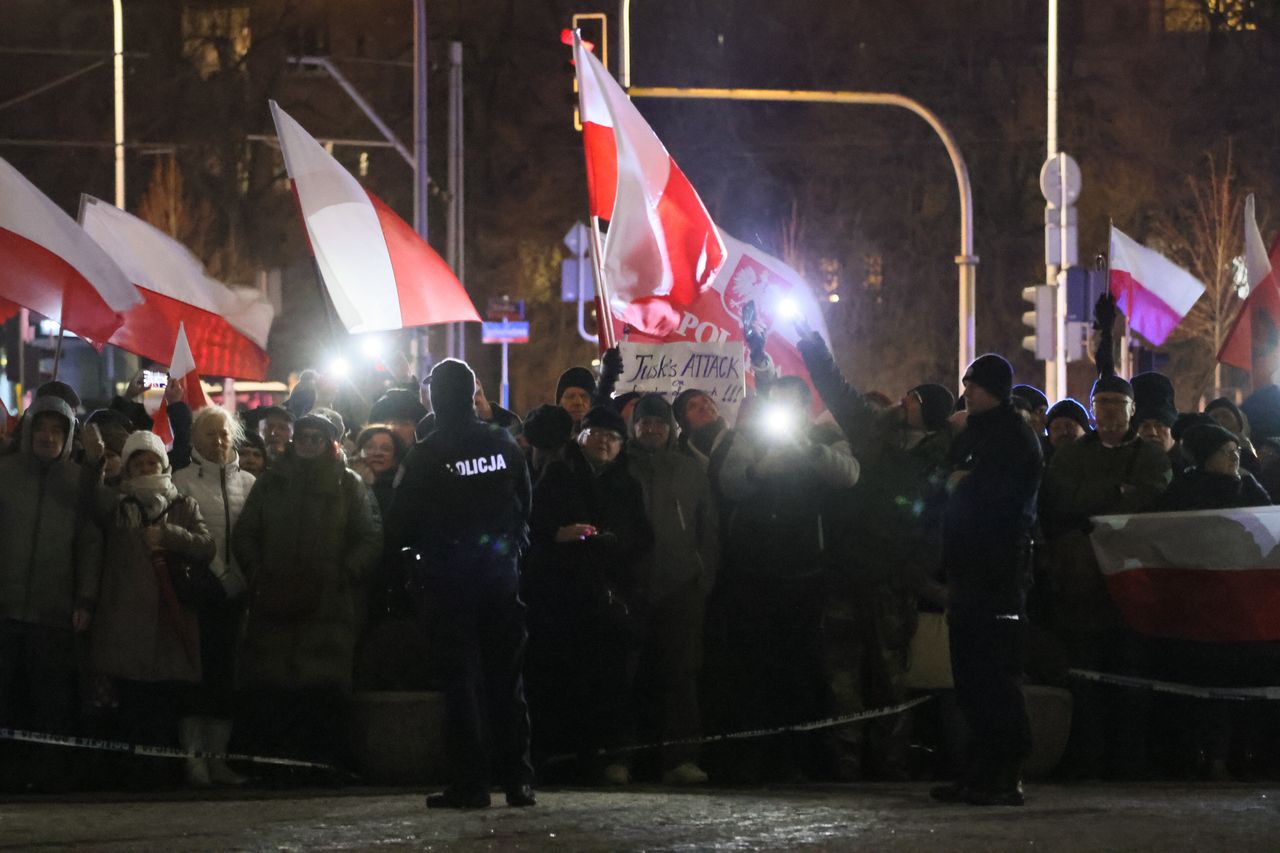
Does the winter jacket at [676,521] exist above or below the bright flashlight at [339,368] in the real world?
below

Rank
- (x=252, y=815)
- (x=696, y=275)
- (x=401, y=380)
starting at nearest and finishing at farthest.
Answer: (x=252, y=815), (x=696, y=275), (x=401, y=380)

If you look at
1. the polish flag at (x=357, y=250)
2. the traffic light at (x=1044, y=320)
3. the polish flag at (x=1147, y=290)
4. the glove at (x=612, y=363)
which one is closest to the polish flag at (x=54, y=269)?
the polish flag at (x=357, y=250)

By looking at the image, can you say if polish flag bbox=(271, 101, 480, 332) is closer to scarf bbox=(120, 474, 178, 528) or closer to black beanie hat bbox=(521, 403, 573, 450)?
black beanie hat bbox=(521, 403, 573, 450)

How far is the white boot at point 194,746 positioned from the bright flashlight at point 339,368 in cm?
467

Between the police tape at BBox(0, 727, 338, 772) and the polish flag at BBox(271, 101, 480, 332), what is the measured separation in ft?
14.0

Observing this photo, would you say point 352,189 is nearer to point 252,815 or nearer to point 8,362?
point 252,815

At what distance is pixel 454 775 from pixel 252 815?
2.82ft

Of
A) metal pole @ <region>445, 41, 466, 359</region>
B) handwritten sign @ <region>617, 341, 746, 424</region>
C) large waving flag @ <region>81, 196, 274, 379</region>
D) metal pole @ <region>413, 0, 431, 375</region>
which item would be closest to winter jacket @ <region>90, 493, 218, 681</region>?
handwritten sign @ <region>617, 341, 746, 424</region>

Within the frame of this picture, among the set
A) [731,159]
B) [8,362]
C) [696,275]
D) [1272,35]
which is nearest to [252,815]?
[696,275]

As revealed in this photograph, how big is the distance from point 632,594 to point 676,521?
1.46 ft

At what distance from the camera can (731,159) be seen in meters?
50.1

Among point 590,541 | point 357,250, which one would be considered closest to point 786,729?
point 590,541

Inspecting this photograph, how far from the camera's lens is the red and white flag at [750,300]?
13.6 meters

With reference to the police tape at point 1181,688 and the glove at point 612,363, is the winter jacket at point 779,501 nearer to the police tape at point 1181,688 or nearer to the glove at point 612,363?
the police tape at point 1181,688
